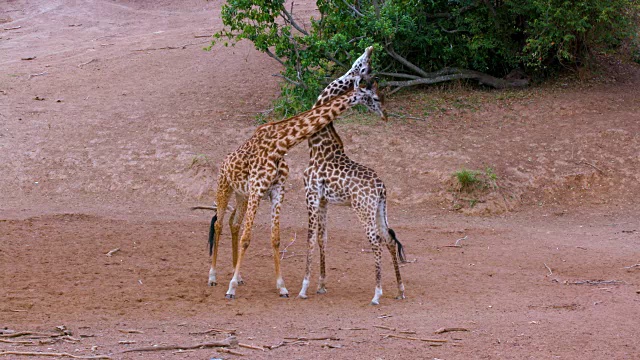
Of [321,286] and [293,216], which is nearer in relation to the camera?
[321,286]

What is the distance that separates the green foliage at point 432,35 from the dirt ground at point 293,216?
80 cm

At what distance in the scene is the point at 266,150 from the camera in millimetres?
8617

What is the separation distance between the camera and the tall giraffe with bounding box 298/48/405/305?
8320mm

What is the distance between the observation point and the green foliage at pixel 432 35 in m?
14.3

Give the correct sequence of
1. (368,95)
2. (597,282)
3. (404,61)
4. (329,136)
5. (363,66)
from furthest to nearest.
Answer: (404,61), (597,282), (329,136), (363,66), (368,95)

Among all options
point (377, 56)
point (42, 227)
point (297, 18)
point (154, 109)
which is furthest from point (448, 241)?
point (297, 18)

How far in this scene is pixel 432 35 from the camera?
1552 cm

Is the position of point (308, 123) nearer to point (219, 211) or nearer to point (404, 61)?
point (219, 211)

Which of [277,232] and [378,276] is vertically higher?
[277,232]

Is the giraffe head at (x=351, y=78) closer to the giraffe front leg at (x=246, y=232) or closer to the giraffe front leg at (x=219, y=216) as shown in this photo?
the giraffe front leg at (x=246, y=232)

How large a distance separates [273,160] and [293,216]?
3982 mm

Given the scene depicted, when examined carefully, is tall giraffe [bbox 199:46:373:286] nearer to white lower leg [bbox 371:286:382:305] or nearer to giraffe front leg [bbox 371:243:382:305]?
giraffe front leg [bbox 371:243:382:305]

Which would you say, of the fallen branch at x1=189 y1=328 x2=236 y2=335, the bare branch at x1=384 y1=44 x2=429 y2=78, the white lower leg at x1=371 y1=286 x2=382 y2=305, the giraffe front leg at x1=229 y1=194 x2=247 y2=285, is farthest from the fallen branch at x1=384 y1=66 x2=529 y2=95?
the fallen branch at x1=189 y1=328 x2=236 y2=335

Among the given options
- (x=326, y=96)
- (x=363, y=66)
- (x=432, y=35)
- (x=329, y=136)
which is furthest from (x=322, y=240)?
(x=432, y=35)
